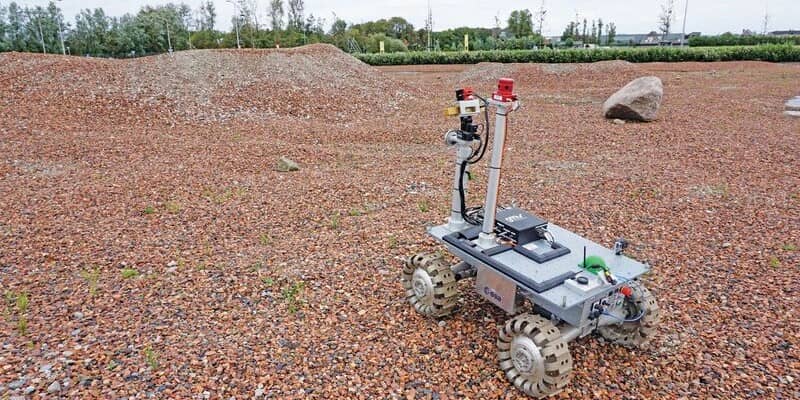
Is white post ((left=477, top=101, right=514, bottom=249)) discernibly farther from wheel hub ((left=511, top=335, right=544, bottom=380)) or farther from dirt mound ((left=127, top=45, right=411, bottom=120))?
dirt mound ((left=127, top=45, right=411, bottom=120))

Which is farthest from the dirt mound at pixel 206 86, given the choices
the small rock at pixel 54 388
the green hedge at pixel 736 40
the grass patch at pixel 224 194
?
the green hedge at pixel 736 40

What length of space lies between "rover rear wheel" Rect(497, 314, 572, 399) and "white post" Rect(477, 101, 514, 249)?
67 cm

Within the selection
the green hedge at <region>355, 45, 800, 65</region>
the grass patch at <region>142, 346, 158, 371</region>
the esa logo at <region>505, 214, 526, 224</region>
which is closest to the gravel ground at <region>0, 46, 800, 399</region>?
the grass patch at <region>142, 346, 158, 371</region>

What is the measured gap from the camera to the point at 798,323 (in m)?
Result: 4.15

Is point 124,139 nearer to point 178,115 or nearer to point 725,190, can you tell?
point 178,115

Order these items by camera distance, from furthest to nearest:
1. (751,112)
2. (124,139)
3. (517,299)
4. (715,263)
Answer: (751,112)
(124,139)
(715,263)
(517,299)

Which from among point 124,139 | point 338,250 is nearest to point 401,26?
point 124,139

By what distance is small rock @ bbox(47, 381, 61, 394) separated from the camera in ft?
10.8

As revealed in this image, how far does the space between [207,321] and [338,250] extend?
1.70 m

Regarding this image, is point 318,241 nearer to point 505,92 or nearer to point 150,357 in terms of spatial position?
point 150,357

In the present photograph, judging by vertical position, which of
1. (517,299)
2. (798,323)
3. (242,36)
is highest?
(242,36)

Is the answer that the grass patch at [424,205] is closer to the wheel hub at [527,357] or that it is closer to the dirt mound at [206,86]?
the wheel hub at [527,357]

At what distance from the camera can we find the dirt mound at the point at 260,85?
43.3ft

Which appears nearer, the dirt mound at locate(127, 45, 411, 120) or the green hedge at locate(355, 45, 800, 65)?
the dirt mound at locate(127, 45, 411, 120)
